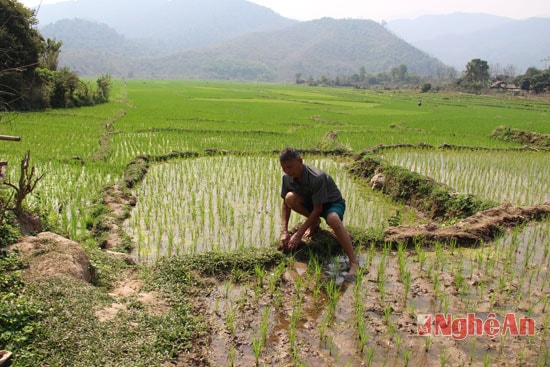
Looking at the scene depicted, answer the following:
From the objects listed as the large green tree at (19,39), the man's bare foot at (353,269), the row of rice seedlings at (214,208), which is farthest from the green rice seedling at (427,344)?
the large green tree at (19,39)

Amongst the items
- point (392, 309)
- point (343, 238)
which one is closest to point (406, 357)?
point (392, 309)

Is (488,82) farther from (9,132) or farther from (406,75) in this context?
(9,132)

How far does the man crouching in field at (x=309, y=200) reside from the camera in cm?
434

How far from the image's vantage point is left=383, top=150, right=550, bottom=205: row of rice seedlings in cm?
812

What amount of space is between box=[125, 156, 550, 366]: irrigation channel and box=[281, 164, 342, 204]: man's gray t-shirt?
635 millimetres

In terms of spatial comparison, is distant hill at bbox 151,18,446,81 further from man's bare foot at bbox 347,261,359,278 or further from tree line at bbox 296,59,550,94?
man's bare foot at bbox 347,261,359,278

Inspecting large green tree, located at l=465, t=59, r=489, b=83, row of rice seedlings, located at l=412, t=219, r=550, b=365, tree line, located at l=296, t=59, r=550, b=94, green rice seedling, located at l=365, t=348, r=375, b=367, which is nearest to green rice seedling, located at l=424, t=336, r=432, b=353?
row of rice seedlings, located at l=412, t=219, r=550, b=365

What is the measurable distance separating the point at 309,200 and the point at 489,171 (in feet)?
21.8

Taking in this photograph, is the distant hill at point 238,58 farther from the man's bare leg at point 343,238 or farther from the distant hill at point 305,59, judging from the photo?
the man's bare leg at point 343,238

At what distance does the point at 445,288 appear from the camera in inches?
164

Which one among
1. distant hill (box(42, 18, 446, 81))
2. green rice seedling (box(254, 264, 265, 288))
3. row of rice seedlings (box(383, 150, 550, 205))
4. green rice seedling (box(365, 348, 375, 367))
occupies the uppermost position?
distant hill (box(42, 18, 446, 81))

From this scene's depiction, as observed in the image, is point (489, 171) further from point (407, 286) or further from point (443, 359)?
point (443, 359)

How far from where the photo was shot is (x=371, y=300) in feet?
13.0

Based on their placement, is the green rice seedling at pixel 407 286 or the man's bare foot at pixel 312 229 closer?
the green rice seedling at pixel 407 286
